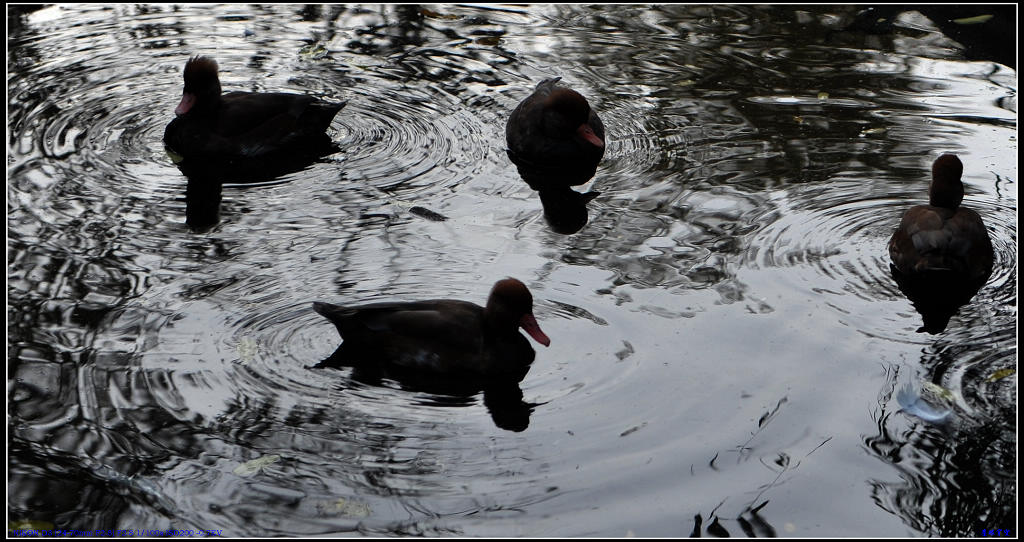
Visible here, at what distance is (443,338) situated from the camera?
262 inches

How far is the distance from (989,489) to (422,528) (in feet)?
9.51

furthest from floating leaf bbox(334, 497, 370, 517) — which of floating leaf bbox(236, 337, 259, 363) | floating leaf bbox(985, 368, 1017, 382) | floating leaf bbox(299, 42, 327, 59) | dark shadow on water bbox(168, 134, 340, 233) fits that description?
floating leaf bbox(299, 42, 327, 59)

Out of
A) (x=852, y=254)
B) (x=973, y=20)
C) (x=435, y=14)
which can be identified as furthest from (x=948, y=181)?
(x=435, y=14)

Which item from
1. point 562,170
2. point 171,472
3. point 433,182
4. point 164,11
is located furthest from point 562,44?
point 171,472

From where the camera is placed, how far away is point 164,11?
13797 mm

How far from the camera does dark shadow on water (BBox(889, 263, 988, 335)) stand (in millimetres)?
7668

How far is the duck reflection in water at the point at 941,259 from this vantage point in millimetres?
7820

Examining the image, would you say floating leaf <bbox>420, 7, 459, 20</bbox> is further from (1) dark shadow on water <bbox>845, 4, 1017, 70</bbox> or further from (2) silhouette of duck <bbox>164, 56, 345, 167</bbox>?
(1) dark shadow on water <bbox>845, 4, 1017, 70</bbox>

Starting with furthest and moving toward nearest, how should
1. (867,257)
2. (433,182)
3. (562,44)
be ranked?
(562,44) → (433,182) → (867,257)

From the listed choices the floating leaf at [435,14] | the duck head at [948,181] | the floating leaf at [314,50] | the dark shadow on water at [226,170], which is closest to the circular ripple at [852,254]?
the duck head at [948,181]

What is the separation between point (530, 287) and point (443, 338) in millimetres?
1183

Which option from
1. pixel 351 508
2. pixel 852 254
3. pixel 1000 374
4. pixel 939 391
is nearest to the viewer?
pixel 351 508

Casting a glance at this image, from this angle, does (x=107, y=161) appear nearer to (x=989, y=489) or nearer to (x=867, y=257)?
(x=867, y=257)

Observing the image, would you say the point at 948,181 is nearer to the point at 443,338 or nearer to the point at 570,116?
the point at 570,116
